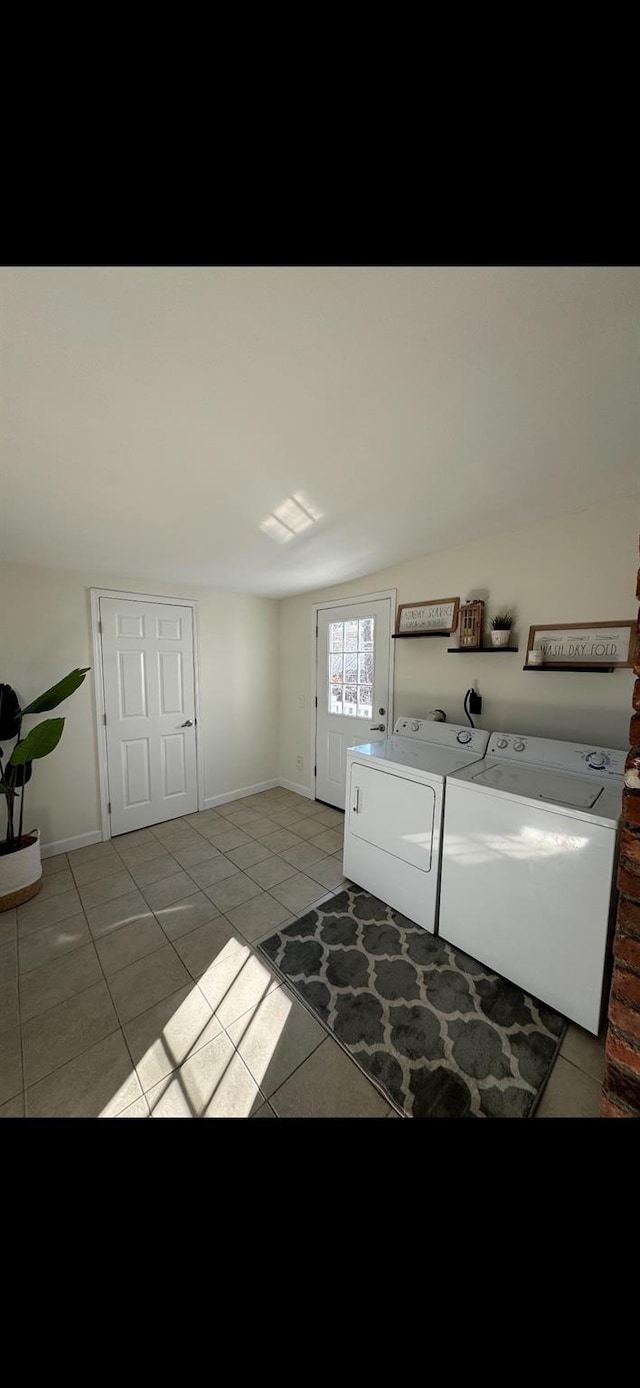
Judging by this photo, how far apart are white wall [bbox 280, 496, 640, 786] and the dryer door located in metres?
0.79

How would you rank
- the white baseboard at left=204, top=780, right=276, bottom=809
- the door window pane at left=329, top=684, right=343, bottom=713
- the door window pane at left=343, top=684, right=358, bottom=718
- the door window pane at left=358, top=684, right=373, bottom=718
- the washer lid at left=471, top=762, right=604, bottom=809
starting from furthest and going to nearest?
the white baseboard at left=204, top=780, right=276, bottom=809 < the door window pane at left=329, top=684, right=343, bottom=713 < the door window pane at left=343, top=684, right=358, bottom=718 < the door window pane at left=358, top=684, right=373, bottom=718 < the washer lid at left=471, top=762, right=604, bottom=809

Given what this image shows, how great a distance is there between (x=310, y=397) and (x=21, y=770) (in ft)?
8.99

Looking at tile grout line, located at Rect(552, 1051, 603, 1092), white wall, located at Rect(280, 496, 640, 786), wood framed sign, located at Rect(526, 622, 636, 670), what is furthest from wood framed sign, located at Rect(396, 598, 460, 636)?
tile grout line, located at Rect(552, 1051, 603, 1092)

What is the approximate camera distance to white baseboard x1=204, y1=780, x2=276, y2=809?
144 inches

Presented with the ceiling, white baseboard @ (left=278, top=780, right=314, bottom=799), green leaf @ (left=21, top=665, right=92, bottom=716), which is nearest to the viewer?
the ceiling

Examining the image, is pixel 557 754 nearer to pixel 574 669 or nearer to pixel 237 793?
pixel 574 669

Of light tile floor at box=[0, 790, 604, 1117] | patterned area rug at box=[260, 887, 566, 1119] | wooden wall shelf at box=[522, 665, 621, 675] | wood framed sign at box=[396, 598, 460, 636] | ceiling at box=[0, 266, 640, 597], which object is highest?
ceiling at box=[0, 266, 640, 597]

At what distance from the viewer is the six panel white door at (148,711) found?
9.99 feet

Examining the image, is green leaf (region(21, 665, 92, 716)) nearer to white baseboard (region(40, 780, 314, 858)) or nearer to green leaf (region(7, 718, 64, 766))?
green leaf (region(7, 718, 64, 766))

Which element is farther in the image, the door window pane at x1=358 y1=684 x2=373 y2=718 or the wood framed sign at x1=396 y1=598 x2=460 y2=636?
the door window pane at x1=358 y1=684 x2=373 y2=718
